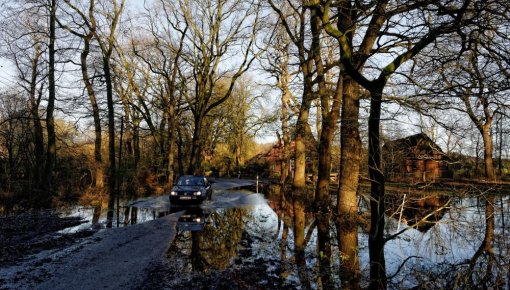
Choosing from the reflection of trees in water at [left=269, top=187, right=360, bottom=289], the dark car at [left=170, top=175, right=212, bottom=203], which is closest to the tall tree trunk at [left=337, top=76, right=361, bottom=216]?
the reflection of trees in water at [left=269, top=187, right=360, bottom=289]

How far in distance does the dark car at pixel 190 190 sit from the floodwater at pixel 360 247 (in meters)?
4.38

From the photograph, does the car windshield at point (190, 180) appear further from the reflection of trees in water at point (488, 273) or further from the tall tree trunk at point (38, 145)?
the reflection of trees in water at point (488, 273)

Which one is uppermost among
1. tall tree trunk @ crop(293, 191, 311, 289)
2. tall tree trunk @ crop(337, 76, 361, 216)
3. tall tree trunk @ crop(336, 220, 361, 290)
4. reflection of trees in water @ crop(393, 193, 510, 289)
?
tall tree trunk @ crop(337, 76, 361, 216)

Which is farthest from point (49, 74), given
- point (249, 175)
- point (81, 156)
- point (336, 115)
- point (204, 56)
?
point (249, 175)

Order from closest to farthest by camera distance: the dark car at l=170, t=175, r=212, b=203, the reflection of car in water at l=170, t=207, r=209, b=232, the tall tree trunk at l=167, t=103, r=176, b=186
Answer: the reflection of car in water at l=170, t=207, r=209, b=232, the dark car at l=170, t=175, r=212, b=203, the tall tree trunk at l=167, t=103, r=176, b=186

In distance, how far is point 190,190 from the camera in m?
19.9

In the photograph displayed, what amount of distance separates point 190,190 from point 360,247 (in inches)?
461

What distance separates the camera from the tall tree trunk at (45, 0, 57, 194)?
21172mm

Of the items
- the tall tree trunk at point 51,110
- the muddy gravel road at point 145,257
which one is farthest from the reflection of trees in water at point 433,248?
the tall tree trunk at point 51,110

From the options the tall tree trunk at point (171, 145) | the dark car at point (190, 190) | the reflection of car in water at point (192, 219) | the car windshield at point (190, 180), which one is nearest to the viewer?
the reflection of car in water at point (192, 219)

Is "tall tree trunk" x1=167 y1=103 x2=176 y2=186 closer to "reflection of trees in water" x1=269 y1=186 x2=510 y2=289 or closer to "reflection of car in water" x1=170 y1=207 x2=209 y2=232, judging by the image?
"reflection of car in water" x1=170 y1=207 x2=209 y2=232

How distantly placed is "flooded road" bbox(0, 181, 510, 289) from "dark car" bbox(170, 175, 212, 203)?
463 cm

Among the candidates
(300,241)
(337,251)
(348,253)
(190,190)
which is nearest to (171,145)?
(190,190)

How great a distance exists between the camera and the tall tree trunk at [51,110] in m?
21.2
